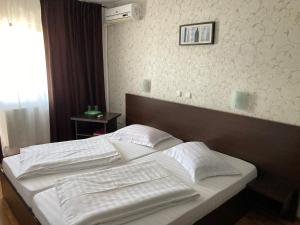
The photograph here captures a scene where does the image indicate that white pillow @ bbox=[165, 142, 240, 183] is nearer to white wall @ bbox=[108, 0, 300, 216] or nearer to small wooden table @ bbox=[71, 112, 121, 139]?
white wall @ bbox=[108, 0, 300, 216]

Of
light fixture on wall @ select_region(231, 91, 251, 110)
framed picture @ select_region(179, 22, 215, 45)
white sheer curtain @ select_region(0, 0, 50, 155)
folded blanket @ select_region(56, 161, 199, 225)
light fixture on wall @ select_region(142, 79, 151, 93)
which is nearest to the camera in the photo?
folded blanket @ select_region(56, 161, 199, 225)

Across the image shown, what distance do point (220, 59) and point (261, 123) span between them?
0.80m

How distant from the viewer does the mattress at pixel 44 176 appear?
1900 mm

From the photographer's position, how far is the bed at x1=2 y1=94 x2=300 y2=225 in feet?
6.68

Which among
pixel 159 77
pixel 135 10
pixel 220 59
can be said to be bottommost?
pixel 159 77

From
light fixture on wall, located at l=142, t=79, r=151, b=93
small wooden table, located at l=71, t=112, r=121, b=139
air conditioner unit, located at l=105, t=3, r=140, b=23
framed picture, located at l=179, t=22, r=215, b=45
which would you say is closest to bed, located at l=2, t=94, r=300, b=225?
light fixture on wall, located at l=142, t=79, r=151, b=93

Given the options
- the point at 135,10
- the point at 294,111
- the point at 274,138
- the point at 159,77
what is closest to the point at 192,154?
the point at 274,138

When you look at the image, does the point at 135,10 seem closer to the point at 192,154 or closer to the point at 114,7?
the point at 114,7

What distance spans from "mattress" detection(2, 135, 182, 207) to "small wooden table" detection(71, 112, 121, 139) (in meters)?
0.63

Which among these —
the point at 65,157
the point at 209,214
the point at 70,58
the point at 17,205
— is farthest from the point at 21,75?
the point at 209,214

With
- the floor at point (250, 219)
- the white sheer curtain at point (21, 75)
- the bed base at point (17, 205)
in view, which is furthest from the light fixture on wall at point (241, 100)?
the white sheer curtain at point (21, 75)

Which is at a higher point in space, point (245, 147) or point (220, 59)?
point (220, 59)

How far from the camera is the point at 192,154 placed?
2.28 meters

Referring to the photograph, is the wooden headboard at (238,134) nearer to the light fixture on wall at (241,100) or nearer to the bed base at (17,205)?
the light fixture on wall at (241,100)
